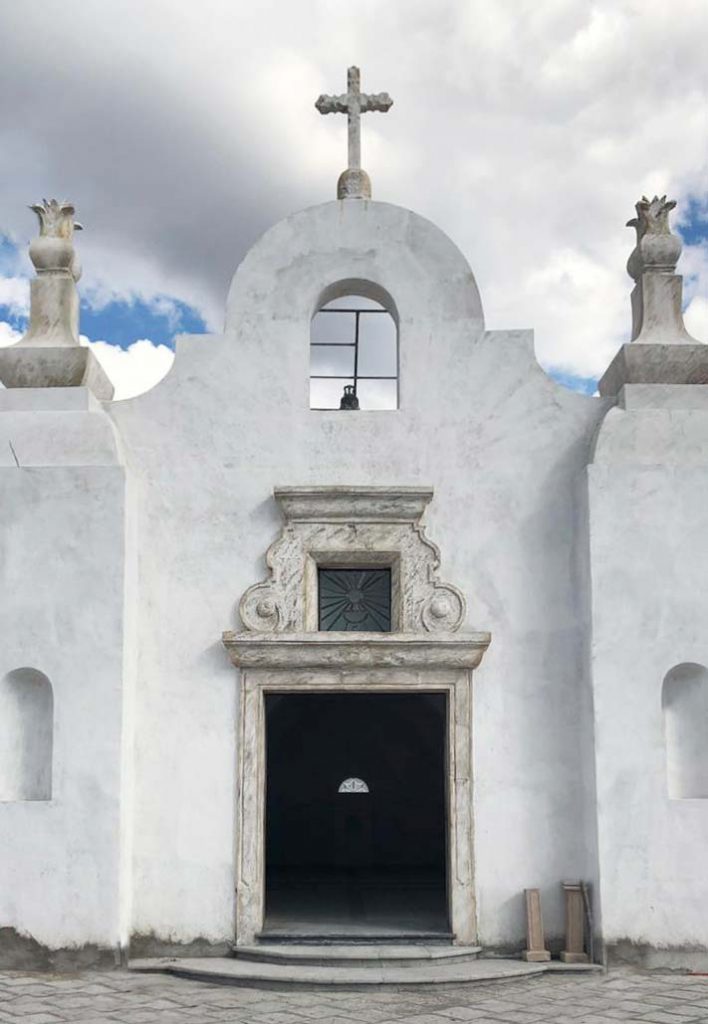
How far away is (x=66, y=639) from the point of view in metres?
9.14

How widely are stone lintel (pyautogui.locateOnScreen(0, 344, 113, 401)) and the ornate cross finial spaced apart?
2651mm

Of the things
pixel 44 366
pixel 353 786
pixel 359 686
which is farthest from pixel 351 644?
pixel 353 786

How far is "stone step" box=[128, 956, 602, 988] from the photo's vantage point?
8398mm

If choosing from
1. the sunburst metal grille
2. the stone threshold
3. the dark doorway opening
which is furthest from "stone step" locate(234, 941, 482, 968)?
the dark doorway opening

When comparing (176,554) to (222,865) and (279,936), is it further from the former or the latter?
(279,936)

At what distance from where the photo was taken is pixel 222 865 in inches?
362

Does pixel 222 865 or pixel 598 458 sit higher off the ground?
pixel 598 458

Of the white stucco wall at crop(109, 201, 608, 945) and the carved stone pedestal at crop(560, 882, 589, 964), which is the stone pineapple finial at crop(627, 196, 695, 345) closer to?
the white stucco wall at crop(109, 201, 608, 945)

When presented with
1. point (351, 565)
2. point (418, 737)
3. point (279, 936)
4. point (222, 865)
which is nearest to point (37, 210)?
point (351, 565)

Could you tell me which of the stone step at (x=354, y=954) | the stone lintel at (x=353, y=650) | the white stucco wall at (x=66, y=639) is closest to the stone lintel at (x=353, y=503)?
the stone lintel at (x=353, y=650)

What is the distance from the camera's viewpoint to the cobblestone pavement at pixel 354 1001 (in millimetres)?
7504

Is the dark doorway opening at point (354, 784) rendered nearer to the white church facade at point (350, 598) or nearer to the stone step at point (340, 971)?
the white church facade at point (350, 598)

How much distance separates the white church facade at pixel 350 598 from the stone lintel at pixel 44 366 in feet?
0.08

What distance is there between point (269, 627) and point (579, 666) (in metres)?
2.43
